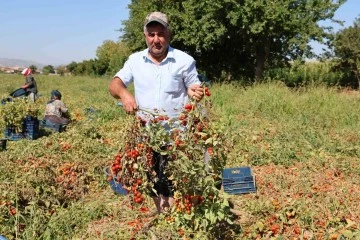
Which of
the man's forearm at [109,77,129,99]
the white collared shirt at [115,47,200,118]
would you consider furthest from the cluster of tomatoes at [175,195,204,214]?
the man's forearm at [109,77,129,99]

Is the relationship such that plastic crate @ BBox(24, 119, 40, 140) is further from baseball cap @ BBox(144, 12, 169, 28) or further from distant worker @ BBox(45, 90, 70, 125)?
baseball cap @ BBox(144, 12, 169, 28)

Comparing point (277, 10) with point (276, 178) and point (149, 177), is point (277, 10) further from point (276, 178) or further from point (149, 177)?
point (149, 177)

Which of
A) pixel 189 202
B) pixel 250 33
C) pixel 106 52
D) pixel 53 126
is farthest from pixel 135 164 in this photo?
pixel 106 52

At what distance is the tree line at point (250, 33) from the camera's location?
56.3 ft

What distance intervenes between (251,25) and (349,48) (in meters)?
6.20

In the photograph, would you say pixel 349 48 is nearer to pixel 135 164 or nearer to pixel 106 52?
pixel 135 164

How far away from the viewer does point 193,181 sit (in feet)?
9.04

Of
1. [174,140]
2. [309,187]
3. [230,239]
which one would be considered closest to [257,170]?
[309,187]

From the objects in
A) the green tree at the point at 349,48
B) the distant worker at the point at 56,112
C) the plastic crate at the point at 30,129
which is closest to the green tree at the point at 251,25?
the green tree at the point at 349,48

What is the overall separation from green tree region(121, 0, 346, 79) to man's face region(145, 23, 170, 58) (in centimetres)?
1452

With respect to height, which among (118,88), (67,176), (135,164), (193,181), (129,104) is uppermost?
(118,88)

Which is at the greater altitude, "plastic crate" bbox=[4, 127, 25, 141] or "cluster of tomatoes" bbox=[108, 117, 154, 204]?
"cluster of tomatoes" bbox=[108, 117, 154, 204]

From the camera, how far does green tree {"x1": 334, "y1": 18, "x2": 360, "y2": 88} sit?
1977 centimetres

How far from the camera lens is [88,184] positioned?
16.9 ft
